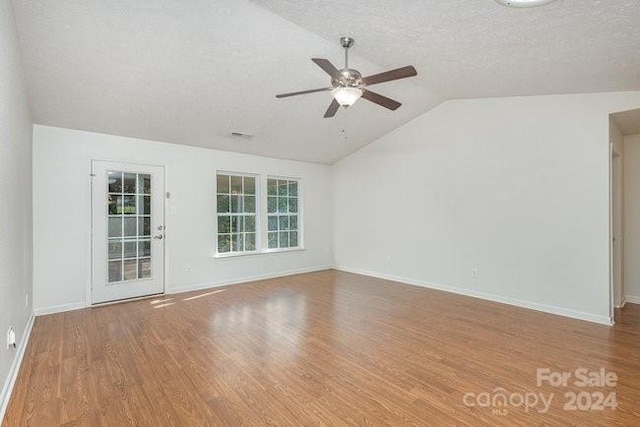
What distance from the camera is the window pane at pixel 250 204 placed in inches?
240

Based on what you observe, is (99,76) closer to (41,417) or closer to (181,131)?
(181,131)

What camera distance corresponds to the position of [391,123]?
568 cm

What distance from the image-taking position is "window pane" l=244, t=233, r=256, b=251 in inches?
240

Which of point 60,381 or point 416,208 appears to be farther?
point 416,208

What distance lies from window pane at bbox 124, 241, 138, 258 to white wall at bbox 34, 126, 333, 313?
45 cm

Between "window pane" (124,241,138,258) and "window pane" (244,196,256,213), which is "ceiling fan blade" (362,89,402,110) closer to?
"window pane" (244,196,256,213)

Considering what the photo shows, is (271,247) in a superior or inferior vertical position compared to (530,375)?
superior

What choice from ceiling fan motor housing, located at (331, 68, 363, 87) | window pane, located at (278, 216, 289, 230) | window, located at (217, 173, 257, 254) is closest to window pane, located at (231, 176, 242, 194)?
window, located at (217, 173, 257, 254)

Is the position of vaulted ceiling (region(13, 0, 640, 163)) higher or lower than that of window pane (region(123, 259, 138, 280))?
higher

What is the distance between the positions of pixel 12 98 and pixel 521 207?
5.65 metres

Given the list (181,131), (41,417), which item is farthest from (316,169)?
(41,417)

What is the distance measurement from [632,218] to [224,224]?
6.45 metres

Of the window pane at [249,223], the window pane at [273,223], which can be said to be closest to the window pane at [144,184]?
the window pane at [249,223]

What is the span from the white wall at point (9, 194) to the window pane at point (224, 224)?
2.90 m
